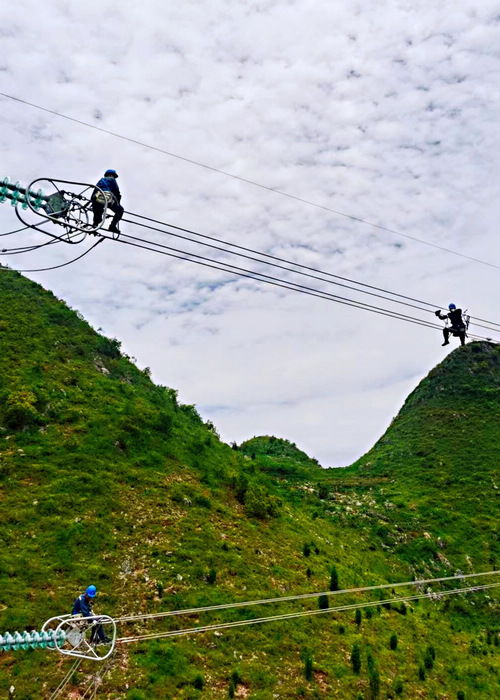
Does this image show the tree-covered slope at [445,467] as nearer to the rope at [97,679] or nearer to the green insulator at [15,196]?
the rope at [97,679]

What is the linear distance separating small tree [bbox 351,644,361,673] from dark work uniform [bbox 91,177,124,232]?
1925 centimetres

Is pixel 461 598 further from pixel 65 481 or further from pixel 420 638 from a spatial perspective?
pixel 65 481

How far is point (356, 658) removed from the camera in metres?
20.2

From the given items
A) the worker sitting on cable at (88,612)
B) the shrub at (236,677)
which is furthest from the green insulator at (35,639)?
the shrub at (236,677)

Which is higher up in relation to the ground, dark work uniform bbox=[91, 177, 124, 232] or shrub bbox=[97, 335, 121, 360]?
shrub bbox=[97, 335, 121, 360]

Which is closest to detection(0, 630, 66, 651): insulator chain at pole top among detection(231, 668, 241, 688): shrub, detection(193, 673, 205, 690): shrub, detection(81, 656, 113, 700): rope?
detection(81, 656, 113, 700): rope

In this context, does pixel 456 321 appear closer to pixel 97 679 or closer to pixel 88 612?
pixel 88 612

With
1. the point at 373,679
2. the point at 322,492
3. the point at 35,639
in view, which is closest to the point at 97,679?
the point at 35,639

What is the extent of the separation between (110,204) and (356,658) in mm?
19907

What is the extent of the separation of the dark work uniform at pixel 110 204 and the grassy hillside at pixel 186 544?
48.1ft

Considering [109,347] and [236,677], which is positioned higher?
[109,347]

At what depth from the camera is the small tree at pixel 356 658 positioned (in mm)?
19850

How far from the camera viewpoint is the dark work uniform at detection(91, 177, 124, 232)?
1247 centimetres

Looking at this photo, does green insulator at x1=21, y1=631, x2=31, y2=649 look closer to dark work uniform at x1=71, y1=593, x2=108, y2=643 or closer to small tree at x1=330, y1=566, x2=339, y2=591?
dark work uniform at x1=71, y1=593, x2=108, y2=643
